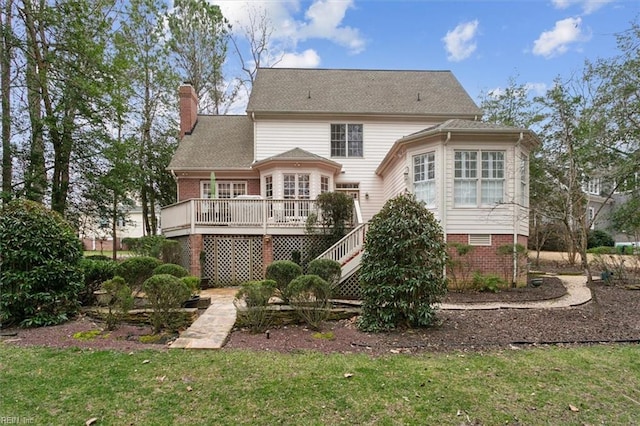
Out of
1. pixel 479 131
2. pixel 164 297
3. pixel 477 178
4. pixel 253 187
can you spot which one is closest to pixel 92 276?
pixel 164 297

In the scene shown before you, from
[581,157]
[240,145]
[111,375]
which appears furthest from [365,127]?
[111,375]

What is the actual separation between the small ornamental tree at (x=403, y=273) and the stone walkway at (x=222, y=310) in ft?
6.42

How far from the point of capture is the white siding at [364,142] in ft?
48.1

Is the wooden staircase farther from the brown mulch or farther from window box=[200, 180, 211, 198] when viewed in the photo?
window box=[200, 180, 211, 198]

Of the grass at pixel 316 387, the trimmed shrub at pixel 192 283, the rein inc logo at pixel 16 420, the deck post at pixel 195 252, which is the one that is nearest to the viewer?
the rein inc logo at pixel 16 420

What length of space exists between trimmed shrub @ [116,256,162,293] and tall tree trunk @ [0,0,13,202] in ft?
24.3

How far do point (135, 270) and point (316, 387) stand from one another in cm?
538

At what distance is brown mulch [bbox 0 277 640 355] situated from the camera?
16.4 ft

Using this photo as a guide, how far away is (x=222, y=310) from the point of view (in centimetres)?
705

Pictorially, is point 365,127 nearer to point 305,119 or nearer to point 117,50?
point 305,119

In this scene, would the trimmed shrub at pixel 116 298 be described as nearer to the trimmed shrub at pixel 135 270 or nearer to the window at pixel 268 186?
the trimmed shrub at pixel 135 270

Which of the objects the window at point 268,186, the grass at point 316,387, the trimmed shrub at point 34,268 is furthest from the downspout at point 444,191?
the trimmed shrub at point 34,268

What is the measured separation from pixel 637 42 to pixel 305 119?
40.5 ft

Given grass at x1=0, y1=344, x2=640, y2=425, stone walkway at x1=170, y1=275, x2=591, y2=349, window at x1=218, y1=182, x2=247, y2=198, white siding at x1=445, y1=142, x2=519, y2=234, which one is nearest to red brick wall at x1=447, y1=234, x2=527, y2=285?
white siding at x1=445, y1=142, x2=519, y2=234
